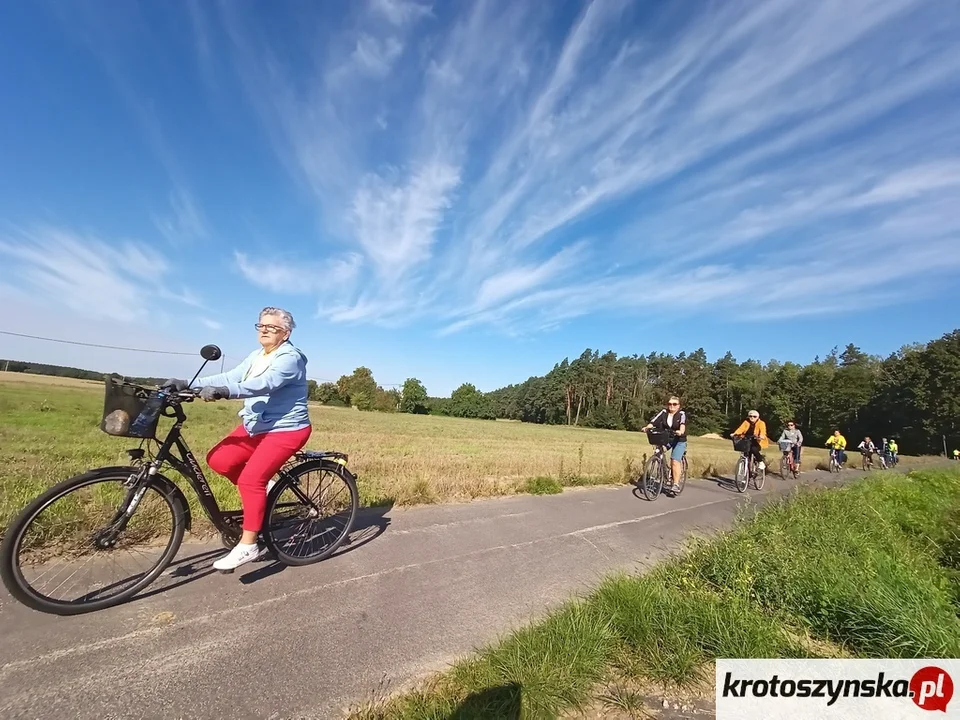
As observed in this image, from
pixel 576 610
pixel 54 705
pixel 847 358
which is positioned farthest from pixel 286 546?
pixel 847 358

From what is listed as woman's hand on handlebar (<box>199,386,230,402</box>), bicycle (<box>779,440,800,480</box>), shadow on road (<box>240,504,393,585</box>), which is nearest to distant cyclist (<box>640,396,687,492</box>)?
shadow on road (<box>240,504,393,585</box>)

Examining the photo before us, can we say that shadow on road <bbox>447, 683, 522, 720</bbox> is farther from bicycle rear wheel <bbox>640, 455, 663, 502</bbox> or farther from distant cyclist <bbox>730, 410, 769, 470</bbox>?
distant cyclist <bbox>730, 410, 769, 470</bbox>

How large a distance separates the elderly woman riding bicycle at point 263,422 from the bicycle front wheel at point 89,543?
0.46 metres

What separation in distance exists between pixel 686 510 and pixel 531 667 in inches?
261


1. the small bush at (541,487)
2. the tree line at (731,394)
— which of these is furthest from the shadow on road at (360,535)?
the tree line at (731,394)

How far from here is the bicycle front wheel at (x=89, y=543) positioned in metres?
2.83

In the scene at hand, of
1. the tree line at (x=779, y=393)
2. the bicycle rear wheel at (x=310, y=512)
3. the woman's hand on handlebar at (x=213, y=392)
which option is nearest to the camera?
the woman's hand on handlebar at (x=213, y=392)

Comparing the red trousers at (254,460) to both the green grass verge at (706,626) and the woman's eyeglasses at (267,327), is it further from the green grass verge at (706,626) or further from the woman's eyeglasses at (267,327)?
the green grass verge at (706,626)

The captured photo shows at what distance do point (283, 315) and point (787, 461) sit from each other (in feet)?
60.8

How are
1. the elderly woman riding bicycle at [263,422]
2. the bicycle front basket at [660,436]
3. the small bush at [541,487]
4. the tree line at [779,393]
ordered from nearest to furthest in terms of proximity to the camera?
1. the elderly woman riding bicycle at [263,422]
2. the small bush at [541,487]
3. the bicycle front basket at [660,436]
4. the tree line at [779,393]

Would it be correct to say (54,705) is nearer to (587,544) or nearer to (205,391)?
(205,391)

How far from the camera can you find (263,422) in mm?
3678

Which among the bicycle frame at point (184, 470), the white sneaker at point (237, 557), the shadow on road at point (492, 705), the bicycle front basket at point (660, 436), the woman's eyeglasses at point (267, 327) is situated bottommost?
the shadow on road at point (492, 705)

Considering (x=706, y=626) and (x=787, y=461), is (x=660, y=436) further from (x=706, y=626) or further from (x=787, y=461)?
(x=787, y=461)
